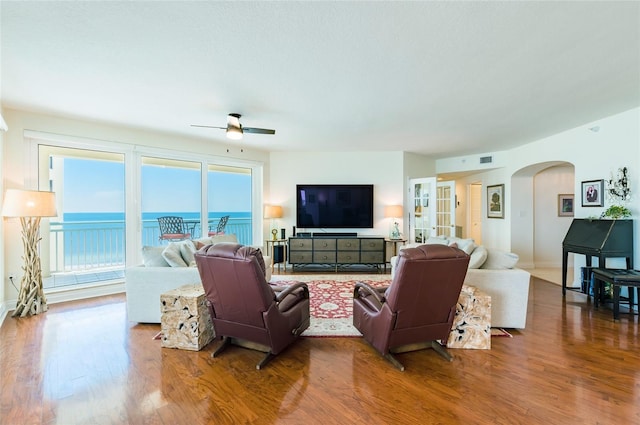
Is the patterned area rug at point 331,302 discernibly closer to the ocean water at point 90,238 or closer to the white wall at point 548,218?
the ocean water at point 90,238

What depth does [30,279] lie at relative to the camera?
367cm

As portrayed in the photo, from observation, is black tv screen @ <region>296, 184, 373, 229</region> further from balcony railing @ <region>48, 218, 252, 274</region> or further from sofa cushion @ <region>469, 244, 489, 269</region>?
sofa cushion @ <region>469, 244, 489, 269</region>

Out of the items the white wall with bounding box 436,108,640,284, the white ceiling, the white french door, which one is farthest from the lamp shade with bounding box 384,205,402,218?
the white ceiling

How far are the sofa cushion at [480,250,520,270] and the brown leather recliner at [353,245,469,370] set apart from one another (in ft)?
3.69

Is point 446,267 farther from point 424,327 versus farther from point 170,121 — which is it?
point 170,121

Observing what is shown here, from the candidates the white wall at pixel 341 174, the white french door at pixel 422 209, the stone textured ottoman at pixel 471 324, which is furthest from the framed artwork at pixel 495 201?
the stone textured ottoman at pixel 471 324

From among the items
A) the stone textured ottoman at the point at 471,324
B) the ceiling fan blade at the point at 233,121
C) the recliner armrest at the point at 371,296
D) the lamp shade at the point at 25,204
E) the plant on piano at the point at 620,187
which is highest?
the ceiling fan blade at the point at 233,121

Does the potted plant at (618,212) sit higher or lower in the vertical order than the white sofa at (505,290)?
higher

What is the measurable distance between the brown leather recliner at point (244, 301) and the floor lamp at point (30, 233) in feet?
8.66

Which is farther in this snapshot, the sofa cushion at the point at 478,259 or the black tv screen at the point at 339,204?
the black tv screen at the point at 339,204

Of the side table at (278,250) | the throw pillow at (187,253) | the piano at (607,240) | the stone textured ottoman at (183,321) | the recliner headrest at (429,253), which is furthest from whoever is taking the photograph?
the side table at (278,250)

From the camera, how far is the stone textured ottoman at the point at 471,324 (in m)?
2.73

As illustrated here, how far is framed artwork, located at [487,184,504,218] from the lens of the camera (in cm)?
660

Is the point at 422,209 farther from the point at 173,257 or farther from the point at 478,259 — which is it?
the point at 173,257
